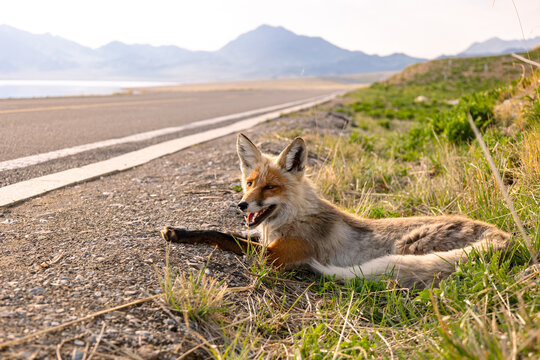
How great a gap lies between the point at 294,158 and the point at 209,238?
3.69ft

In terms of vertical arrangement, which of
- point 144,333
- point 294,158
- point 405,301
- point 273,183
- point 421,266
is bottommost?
point 405,301

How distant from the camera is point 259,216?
3.51m

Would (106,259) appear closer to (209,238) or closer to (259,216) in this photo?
(209,238)

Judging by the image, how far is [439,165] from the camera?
588 centimetres

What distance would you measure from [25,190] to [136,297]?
2.78m

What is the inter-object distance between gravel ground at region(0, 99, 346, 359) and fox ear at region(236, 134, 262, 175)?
0.60m

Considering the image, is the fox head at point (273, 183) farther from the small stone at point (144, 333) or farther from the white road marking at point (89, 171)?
the white road marking at point (89, 171)

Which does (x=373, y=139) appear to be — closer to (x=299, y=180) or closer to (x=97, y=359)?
(x=299, y=180)

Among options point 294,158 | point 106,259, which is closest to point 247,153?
point 294,158

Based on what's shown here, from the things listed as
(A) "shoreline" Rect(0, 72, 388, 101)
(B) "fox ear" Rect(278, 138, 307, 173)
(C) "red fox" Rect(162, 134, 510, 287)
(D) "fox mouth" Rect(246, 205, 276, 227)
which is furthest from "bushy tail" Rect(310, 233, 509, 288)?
(A) "shoreline" Rect(0, 72, 388, 101)

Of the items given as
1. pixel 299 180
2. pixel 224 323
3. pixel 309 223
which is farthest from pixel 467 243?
pixel 224 323

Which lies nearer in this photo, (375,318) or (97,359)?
(97,359)

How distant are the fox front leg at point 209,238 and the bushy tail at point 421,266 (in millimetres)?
826

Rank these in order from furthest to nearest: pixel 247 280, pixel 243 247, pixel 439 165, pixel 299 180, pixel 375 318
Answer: pixel 439 165, pixel 299 180, pixel 243 247, pixel 247 280, pixel 375 318
